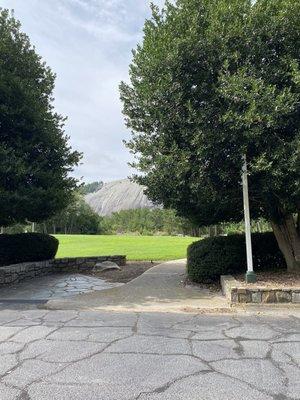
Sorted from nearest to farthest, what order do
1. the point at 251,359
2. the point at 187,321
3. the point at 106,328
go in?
the point at 251,359 → the point at 106,328 → the point at 187,321

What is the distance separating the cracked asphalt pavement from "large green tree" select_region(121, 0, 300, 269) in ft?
9.62

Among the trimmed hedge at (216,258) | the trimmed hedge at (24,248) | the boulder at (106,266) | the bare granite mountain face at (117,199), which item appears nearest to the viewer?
the trimmed hedge at (216,258)

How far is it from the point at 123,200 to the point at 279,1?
97084 mm

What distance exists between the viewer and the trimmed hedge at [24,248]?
12414 millimetres

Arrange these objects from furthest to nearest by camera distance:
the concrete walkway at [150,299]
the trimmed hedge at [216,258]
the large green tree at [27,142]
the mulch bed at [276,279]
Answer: the large green tree at [27,142], the trimmed hedge at [216,258], the mulch bed at [276,279], the concrete walkway at [150,299]

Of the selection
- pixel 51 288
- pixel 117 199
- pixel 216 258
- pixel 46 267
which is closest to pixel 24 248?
pixel 46 267

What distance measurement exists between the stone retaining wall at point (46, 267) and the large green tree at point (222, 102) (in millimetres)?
4523

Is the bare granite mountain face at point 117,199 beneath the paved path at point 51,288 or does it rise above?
above

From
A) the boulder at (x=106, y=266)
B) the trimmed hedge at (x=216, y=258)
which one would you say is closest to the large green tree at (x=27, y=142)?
the boulder at (x=106, y=266)

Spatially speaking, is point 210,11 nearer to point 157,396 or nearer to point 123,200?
point 157,396

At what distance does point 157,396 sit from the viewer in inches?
147

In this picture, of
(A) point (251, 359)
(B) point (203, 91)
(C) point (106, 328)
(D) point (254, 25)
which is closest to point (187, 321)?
(C) point (106, 328)

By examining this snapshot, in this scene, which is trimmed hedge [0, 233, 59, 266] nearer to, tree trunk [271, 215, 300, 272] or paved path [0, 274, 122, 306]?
paved path [0, 274, 122, 306]

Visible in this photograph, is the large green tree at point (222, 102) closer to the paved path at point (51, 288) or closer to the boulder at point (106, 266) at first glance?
the paved path at point (51, 288)
